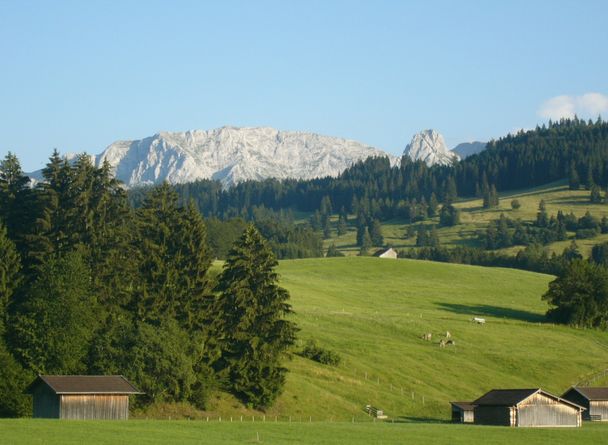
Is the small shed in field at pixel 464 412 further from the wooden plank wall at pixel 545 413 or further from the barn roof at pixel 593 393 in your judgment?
the barn roof at pixel 593 393

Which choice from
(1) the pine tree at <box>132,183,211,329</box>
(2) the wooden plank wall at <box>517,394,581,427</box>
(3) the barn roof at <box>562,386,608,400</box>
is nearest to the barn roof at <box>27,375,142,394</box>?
(1) the pine tree at <box>132,183,211,329</box>

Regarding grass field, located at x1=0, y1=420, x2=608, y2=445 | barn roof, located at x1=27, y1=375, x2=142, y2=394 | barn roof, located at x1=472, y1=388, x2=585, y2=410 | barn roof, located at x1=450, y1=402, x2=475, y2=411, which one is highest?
barn roof, located at x1=27, y1=375, x2=142, y2=394

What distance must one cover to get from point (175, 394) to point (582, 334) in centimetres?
6688

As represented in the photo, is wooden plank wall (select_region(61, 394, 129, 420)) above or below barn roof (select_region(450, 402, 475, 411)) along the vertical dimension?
above

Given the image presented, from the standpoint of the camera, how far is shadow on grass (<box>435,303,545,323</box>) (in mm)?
139000

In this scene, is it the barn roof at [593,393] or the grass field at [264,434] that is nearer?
the grass field at [264,434]

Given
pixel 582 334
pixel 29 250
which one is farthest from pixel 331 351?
pixel 582 334

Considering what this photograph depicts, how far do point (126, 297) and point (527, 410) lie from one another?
108 feet

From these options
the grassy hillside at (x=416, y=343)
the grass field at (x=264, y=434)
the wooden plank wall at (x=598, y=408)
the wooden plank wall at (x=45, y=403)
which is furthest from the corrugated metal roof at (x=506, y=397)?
the wooden plank wall at (x=45, y=403)

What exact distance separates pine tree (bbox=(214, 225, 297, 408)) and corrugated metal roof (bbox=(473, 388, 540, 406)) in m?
16.4

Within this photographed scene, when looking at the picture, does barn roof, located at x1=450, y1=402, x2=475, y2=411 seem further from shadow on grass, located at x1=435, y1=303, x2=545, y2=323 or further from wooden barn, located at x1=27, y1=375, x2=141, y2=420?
shadow on grass, located at x1=435, y1=303, x2=545, y2=323

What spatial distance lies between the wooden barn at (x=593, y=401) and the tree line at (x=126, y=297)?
1075 inches

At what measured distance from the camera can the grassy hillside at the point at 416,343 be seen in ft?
289

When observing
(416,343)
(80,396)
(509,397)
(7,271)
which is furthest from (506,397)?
(7,271)
